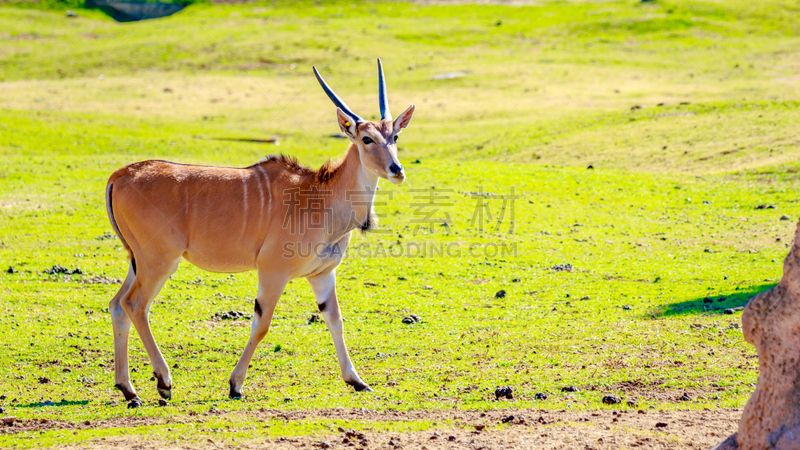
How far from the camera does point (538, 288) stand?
1320 cm

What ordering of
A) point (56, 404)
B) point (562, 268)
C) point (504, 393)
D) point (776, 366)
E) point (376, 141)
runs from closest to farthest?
point (776, 366), point (56, 404), point (504, 393), point (376, 141), point (562, 268)

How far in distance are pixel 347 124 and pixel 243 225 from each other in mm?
1716

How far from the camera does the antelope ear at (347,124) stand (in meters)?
9.20

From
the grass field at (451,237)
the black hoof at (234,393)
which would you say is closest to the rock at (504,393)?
the grass field at (451,237)

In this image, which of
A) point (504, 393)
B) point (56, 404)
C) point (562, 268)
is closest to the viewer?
point (56, 404)

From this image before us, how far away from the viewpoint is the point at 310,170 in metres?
9.66

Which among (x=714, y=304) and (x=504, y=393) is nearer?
(x=504, y=393)

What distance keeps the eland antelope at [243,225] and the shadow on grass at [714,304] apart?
4.97 metres

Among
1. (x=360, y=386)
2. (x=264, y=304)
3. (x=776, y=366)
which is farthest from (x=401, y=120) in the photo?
(x=776, y=366)

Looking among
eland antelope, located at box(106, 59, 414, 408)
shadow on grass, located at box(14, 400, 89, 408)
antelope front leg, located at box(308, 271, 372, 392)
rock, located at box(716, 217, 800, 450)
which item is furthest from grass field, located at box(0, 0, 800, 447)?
rock, located at box(716, 217, 800, 450)

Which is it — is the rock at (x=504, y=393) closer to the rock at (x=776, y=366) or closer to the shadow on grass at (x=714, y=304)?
the rock at (x=776, y=366)

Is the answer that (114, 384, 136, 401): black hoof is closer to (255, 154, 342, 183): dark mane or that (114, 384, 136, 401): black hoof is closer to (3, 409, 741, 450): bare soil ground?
(3, 409, 741, 450): bare soil ground

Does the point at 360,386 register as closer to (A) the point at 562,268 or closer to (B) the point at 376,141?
(B) the point at 376,141

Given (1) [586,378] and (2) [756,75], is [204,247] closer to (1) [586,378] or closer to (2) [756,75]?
(1) [586,378]
